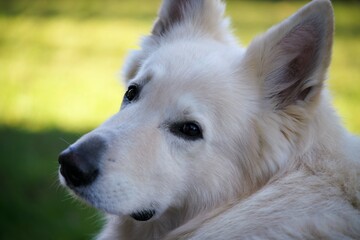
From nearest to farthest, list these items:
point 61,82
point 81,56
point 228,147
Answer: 1. point 228,147
2. point 61,82
3. point 81,56

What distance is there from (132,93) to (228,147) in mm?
744

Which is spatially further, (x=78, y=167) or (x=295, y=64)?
(x=295, y=64)

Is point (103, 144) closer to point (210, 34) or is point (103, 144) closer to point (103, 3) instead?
point (210, 34)

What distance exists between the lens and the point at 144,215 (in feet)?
9.66

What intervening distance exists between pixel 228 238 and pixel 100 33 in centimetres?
1034

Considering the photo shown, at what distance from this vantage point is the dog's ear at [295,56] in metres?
2.79

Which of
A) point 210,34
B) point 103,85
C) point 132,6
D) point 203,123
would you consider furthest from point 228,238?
point 132,6

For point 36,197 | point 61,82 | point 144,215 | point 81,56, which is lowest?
point 81,56

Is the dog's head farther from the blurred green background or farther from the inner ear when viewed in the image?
the blurred green background

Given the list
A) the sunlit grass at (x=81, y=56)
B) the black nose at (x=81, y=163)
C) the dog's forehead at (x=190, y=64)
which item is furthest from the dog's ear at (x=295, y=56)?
the sunlit grass at (x=81, y=56)

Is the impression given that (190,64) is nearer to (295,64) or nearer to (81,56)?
(295,64)

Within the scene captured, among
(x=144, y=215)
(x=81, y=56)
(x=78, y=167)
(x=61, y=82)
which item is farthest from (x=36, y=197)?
(x=81, y=56)

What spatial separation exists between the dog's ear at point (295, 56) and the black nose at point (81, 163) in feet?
3.60

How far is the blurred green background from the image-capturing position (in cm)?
497
